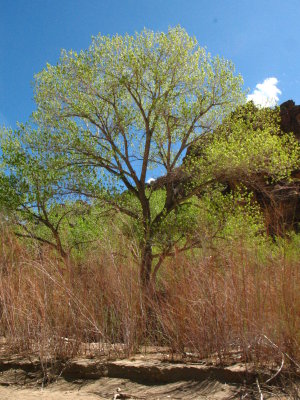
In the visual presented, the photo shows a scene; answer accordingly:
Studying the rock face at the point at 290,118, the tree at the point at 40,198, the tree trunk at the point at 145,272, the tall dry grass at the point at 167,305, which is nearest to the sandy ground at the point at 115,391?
the tall dry grass at the point at 167,305

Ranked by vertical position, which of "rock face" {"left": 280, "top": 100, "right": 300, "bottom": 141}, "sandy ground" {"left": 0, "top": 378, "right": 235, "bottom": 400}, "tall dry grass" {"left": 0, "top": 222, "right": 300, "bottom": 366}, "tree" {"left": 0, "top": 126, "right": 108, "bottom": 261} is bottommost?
"sandy ground" {"left": 0, "top": 378, "right": 235, "bottom": 400}

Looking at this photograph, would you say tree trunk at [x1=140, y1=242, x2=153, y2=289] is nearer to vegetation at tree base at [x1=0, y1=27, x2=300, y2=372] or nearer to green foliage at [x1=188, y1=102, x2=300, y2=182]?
vegetation at tree base at [x1=0, y1=27, x2=300, y2=372]

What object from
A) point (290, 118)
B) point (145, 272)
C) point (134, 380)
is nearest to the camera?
point (134, 380)

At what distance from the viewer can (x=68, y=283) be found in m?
6.36

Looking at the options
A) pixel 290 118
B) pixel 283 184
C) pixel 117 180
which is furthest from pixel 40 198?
pixel 290 118

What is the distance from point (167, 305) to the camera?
586 centimetres

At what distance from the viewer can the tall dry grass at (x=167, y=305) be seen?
4734 mm

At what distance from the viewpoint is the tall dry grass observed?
15.5 ft

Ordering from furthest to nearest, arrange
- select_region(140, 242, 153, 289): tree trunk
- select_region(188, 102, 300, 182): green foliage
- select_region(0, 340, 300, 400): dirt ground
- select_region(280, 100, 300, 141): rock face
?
1. select_region(280, 100, 300, 141): rock face
2. select_region(188, 102, 300, 182): green foliage
3. select_region(140, 242, 153, 289): tree trunk
4. select_region(0, 340, 300, 400): dirt ground

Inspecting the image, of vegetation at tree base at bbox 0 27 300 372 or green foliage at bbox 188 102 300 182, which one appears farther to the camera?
green foliage at bbox 188 102 300 182

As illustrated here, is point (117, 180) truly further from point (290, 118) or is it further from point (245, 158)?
point (290, 118)

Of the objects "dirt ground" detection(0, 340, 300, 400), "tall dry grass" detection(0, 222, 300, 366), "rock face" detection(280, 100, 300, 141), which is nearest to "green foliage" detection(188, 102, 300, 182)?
"tall dry grass" detection(0, 222, 300, 366)

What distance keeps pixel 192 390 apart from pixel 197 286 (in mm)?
1157

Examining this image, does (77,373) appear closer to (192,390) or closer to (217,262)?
(192,390)
